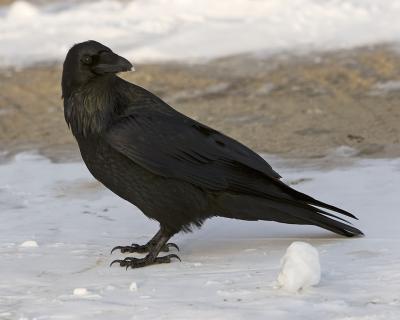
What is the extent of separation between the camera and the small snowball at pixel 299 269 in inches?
167

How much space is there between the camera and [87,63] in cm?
544

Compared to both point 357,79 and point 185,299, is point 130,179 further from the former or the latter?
point 357,79

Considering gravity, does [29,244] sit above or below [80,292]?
above

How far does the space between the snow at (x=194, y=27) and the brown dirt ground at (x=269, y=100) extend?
472mm

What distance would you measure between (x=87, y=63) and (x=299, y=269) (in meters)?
1.77

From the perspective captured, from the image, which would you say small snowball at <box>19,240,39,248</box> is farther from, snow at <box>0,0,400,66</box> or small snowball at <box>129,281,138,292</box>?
snow at <box>0,0,400,66</box>

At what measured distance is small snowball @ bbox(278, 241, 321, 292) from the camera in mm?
4250

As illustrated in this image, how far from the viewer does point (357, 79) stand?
→ 9.62m

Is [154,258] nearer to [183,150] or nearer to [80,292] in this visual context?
[183,150]

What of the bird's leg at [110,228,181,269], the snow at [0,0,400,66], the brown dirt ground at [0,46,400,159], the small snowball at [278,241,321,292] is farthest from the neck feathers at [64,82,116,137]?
the snow at [0,0,400,66]

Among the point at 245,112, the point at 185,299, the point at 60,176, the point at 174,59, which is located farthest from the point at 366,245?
the point at 174,59

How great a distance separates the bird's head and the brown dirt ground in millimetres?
2501

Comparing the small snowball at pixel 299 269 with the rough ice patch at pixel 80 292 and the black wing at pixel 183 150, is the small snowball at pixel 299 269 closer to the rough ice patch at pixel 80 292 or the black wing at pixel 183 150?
the rough ice patch at pixel 80 292

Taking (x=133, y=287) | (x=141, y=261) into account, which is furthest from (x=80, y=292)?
(x=141, y=261)
